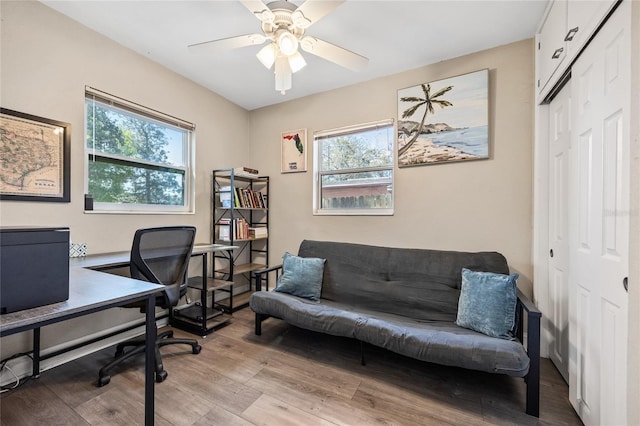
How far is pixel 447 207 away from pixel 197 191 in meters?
2.69

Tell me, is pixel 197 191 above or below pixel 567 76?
below

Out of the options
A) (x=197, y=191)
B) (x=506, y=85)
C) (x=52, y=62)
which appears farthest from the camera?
(x=197, y=191)

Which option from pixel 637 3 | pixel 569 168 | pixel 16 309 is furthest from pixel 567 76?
pixel 16 309

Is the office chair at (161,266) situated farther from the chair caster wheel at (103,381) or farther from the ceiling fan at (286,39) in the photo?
the ceiling fan at (286,39)

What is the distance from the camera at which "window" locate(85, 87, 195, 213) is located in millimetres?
2213

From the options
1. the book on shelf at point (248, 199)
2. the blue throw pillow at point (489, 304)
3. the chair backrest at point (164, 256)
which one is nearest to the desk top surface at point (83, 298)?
the chair backrest at point (164, 256)

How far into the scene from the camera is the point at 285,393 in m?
1.65

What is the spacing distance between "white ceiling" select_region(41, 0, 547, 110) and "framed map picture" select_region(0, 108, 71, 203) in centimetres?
89

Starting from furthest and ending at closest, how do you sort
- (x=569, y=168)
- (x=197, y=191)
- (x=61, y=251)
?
(x=197, y=191) < (x=569, y=168) < (x=61, y=251)

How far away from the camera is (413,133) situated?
260 cm

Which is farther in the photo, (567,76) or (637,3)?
(567,76)

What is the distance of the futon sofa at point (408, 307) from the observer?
150 centimetres

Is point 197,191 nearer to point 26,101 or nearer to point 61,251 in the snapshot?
point 26,101

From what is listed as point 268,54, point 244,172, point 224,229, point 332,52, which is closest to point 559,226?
point 332,52
